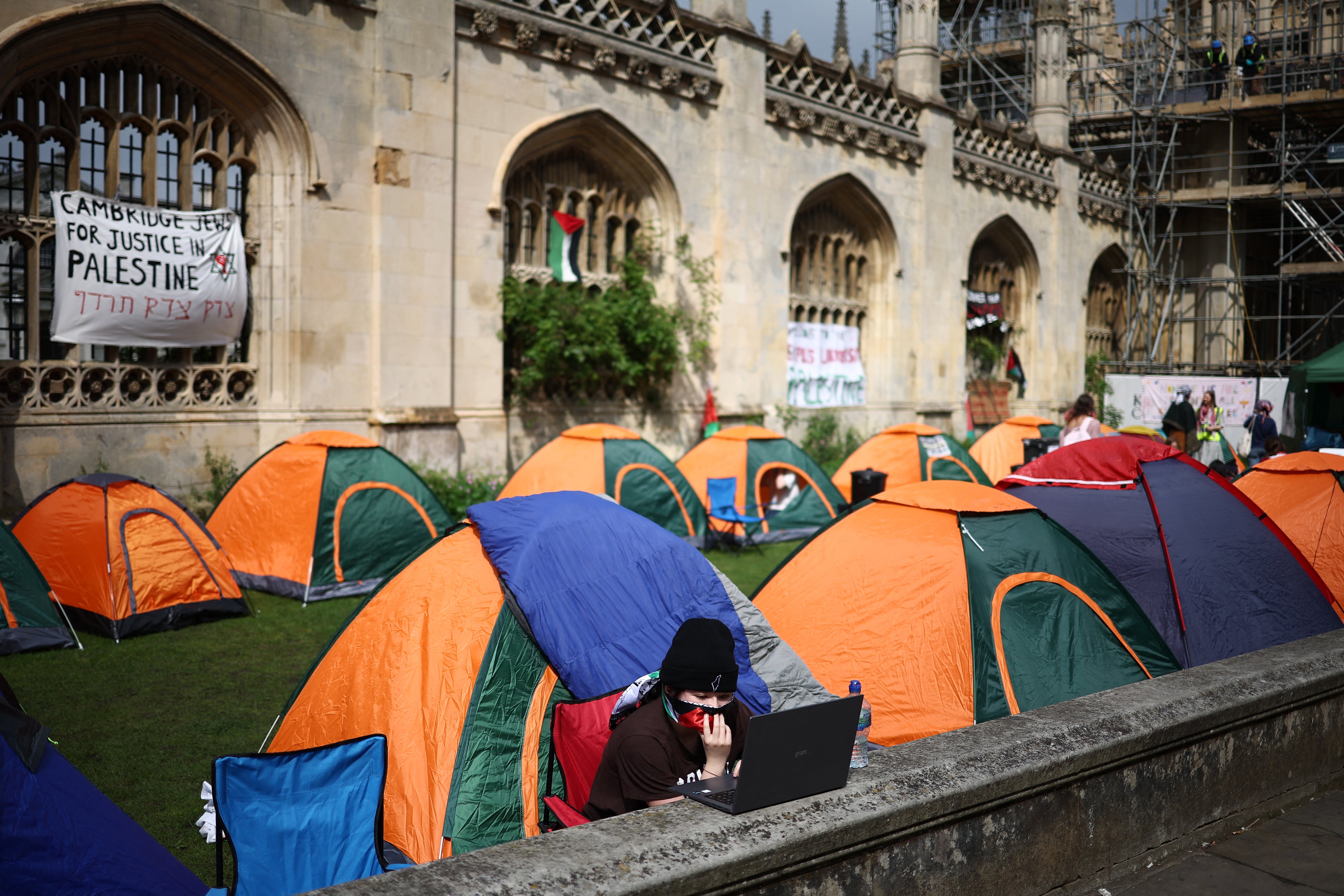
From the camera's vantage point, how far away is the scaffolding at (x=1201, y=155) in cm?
2495

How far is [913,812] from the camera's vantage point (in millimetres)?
3014

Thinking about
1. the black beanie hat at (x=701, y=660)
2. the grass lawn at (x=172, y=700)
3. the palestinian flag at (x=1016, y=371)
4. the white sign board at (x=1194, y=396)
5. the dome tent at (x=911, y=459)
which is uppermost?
the palestinian flag at (x=1016, y=371)

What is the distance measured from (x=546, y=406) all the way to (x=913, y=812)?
11897 mm

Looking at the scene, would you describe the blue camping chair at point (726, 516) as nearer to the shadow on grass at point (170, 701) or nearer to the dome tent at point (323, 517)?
the dome tent at point (323, 517)

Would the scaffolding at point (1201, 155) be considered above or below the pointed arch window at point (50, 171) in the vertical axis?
above

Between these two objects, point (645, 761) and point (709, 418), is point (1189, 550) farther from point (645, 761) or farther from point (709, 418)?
point (709, 418)

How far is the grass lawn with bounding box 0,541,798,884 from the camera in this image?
16.4 ft

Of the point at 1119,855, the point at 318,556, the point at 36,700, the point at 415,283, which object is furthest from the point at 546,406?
the point at 1119,855

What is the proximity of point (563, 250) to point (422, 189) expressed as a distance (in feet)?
8.56

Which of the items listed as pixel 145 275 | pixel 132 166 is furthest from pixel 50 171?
pixel 145 275

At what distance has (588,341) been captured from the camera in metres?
14.2

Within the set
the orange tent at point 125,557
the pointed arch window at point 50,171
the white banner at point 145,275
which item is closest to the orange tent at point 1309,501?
the orange tent at point 125,557

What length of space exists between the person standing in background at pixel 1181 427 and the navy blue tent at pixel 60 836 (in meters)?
9.20

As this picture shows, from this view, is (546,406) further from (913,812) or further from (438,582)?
(913,812)
